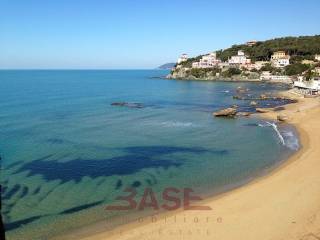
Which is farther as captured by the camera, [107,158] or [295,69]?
[295,69]

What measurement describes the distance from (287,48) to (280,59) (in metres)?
16.0

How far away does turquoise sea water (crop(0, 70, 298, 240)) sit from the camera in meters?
22.7

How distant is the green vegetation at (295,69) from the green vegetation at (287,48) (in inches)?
618

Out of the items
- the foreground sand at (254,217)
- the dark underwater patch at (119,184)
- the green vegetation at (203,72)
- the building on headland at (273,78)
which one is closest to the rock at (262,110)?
the foreground sand at (254,217)

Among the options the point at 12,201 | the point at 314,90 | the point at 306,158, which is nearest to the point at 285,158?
the point at 306,158

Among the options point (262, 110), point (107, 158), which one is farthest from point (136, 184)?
point (262, 110)

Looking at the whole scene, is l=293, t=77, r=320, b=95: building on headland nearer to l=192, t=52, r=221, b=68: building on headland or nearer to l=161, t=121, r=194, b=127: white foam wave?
l=161, t=121, r=194, b=127: white foam wave

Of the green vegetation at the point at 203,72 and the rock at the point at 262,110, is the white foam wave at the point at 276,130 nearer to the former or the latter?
the rock at the point at 262,110

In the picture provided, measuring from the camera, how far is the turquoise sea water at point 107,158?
2270cm

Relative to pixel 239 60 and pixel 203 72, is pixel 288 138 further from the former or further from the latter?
pixel 239 60

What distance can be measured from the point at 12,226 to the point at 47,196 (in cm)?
441

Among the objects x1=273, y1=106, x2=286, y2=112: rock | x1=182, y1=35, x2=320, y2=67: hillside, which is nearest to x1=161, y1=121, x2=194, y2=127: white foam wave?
x1=273, y1=106, x2=286, y2=112: rock

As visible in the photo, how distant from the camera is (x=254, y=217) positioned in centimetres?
2086

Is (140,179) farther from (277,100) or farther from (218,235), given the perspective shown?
(277,100)
